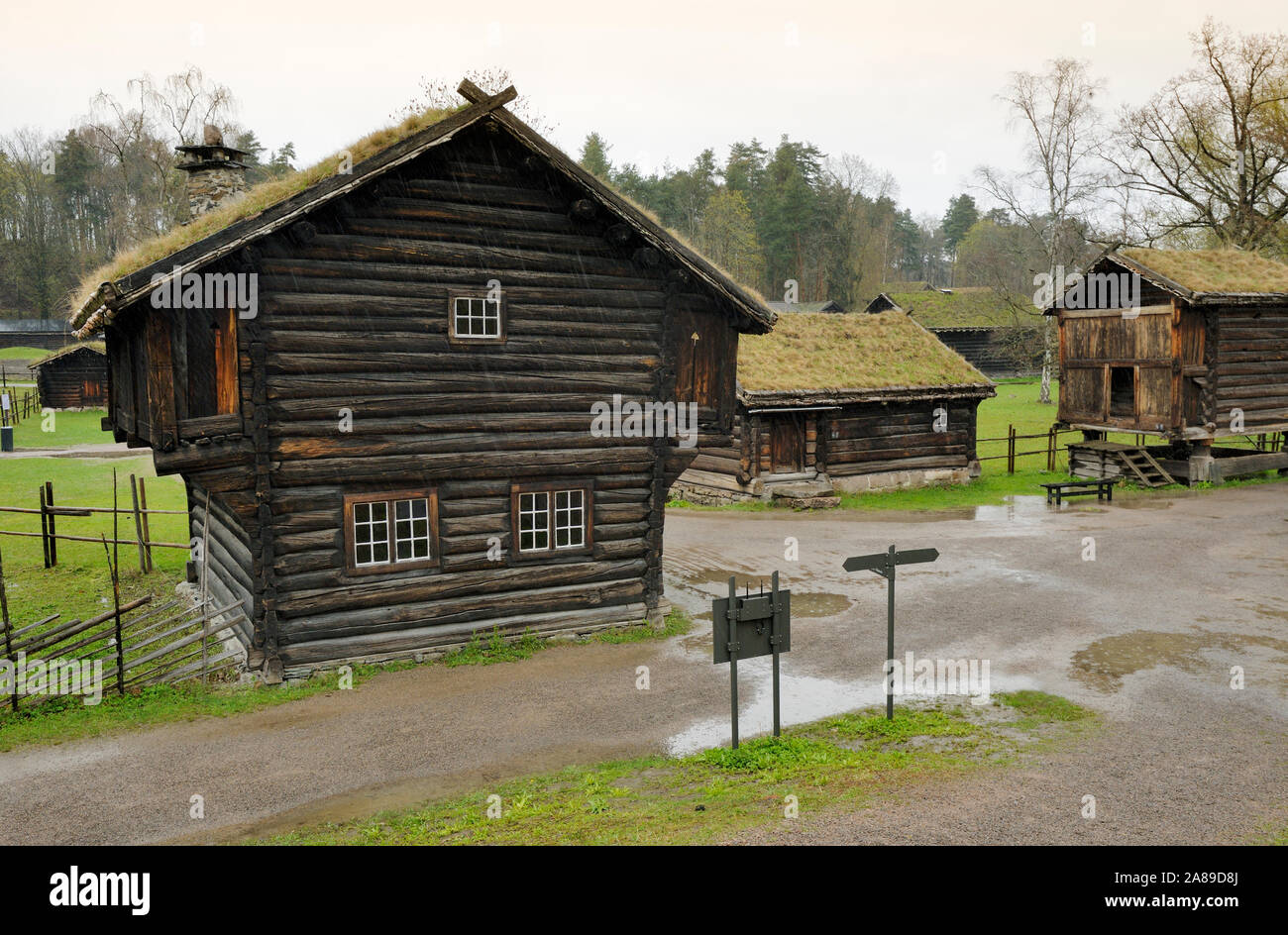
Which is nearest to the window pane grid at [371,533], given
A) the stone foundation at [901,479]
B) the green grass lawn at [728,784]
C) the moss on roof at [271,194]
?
the moss on roof at [271,194]

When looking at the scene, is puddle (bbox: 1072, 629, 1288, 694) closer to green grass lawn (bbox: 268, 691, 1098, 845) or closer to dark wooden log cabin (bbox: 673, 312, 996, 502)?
green grass lawn (bbox: 268, 691, 1098, 845)

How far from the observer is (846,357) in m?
31.3

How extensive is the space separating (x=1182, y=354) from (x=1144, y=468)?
375cm

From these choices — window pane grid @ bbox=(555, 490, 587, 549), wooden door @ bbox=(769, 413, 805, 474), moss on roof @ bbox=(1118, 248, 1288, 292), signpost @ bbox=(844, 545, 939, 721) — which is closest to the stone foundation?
wooden door @ bbox=(769, 413, 805, 474)

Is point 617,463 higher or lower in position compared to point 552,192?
lower

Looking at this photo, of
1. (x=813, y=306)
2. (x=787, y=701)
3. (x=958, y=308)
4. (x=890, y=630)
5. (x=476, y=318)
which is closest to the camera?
(x=890, y=630)

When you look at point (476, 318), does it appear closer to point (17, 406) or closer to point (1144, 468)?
point (1144, 468)

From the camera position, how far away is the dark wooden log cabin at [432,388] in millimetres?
12812

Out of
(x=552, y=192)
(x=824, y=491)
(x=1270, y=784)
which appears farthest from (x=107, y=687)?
(x=824, y=491)

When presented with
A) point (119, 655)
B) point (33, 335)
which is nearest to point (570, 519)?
point (119, 655)

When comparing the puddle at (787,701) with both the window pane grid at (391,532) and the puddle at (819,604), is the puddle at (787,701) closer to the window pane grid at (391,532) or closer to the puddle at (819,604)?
the puddle at (819,604)

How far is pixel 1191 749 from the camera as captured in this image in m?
10.6
